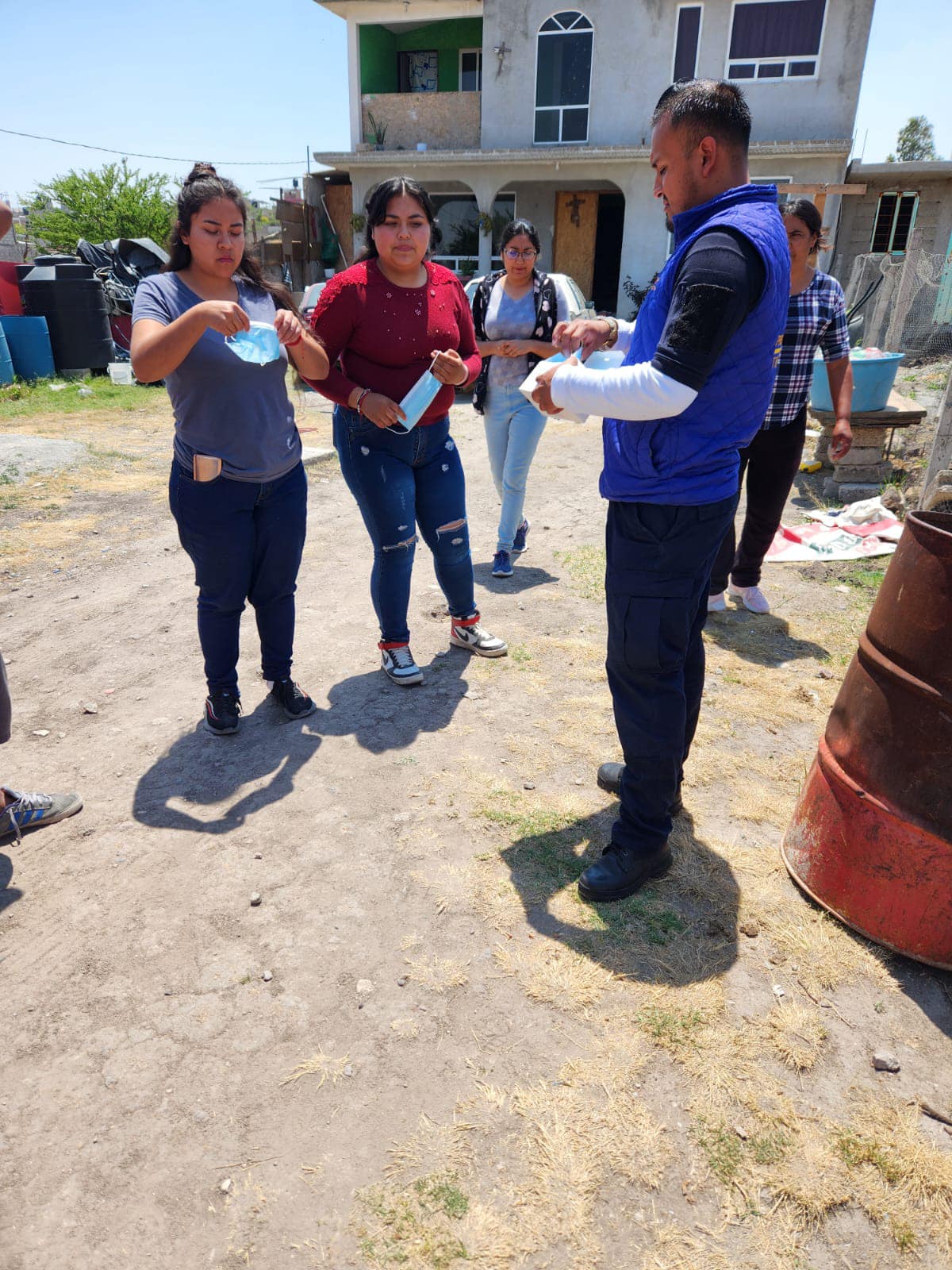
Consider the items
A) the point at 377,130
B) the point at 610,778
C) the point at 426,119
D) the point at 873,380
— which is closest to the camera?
the point at 610,778

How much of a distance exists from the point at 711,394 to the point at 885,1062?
1641 millimetres

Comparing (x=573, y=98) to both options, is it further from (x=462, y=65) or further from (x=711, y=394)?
(x=711, y=394)

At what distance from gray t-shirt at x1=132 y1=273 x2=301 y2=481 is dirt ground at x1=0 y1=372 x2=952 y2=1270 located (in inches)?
44.8

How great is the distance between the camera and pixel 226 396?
2.72 meters

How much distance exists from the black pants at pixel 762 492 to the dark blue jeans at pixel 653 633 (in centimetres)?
189

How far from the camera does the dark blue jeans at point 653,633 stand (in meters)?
2.06

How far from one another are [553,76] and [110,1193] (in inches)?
762

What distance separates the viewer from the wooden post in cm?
499

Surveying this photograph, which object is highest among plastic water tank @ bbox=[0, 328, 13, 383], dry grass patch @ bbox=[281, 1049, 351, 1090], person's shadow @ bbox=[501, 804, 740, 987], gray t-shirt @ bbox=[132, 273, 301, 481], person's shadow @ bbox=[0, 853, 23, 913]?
gray t-shirt @ bbox=[132, 273, 301, 481]

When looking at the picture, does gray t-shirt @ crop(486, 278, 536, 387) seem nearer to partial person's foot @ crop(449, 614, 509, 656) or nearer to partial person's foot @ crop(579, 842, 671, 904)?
partial person's foot @ crop(449, 614, 509, 656)

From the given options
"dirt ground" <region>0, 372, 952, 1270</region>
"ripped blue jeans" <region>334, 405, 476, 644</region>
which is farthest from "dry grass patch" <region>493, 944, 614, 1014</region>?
"ripped blue jeans" <region>334, 405, 476, 644</region>

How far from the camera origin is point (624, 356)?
222 cm

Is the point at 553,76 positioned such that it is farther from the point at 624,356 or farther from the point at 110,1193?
the point at 110,1193

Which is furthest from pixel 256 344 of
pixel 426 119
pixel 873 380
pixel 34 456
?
pixel 426 119
